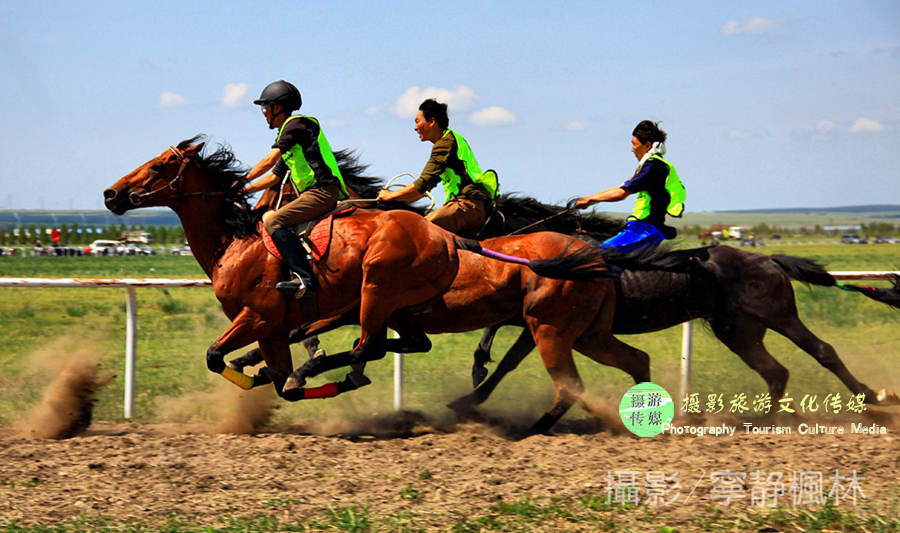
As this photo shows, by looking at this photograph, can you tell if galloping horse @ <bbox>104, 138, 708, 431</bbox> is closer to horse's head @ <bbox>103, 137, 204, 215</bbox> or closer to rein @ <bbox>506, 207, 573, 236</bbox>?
horse's head @ <bbox>103, 137, 204, 215</bbox>

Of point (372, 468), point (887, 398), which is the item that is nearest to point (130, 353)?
point (372, 468)

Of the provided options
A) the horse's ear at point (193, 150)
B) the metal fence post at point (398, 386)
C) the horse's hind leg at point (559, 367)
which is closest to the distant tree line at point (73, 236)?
the metal fence post at point (398, 386)

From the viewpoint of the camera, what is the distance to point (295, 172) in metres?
6.37

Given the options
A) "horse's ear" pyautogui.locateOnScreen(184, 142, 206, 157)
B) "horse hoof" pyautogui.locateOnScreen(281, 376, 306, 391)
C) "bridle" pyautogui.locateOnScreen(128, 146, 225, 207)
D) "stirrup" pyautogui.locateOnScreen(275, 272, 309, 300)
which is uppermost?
"horse's ear" pyautogui.locateOnScreen(184, 142, 206, 157)

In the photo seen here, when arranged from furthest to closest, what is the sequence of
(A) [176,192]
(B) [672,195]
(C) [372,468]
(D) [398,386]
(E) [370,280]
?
(D) [398,386] < (B) [672,195] < (A) [176,192] < (E) [370,280] < (C) [372,468]

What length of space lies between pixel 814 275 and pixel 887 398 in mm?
1042

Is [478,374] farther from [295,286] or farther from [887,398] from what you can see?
[887,398]

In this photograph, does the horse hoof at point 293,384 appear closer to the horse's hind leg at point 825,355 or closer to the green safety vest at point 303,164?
the green safety vest at point 303,164

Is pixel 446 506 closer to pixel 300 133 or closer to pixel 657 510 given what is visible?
pixel 657 510

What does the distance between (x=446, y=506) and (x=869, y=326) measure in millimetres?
10617

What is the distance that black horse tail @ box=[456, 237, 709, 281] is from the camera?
625cm

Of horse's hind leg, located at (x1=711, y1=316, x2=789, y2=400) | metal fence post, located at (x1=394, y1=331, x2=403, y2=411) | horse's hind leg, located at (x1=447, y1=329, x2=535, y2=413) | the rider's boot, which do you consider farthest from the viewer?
metal fence post, located at (x1=394, y1=331, x2=403, y2=411)

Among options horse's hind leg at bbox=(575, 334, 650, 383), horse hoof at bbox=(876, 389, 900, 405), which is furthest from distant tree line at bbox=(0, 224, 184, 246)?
horse hoof at bbox=(876, 389, 900, 405)

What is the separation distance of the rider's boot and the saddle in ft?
0.22
